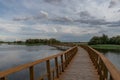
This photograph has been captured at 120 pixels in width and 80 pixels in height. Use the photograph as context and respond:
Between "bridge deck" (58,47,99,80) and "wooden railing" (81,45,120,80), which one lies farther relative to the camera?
"bridge deck" (58,47,99,80)

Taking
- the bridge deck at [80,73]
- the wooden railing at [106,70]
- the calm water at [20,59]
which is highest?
the wooden railing at [106,70]

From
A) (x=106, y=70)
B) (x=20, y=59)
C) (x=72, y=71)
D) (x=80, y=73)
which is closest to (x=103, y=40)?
(x=20, y=59)

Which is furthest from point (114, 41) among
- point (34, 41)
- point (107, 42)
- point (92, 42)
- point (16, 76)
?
point (16, 76)

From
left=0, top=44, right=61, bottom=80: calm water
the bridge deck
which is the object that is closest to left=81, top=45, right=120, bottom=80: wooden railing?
the bridge deck

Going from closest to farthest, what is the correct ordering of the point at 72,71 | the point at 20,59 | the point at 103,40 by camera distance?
1. the point at 72,71
2. the point at 20,59
3. the point at 103,40

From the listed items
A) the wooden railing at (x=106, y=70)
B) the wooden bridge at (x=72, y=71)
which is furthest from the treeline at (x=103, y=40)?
the wooden railing at (x=106, y=70)

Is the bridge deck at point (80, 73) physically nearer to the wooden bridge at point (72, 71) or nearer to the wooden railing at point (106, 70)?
the wooden bridge at point (72, 71)

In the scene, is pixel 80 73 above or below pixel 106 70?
below

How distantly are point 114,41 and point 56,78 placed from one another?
116 m

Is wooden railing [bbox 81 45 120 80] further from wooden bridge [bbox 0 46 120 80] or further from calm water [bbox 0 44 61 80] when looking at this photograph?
calm water [bbox 0 44 61 80]

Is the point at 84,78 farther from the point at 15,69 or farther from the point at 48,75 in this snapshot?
the point at 15,69

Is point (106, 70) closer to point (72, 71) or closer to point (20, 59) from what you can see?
point (72, 71)

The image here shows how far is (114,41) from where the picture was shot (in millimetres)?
120938

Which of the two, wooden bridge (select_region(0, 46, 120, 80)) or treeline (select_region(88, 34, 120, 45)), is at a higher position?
treeline (select_region(88, 34, 120, 45))
